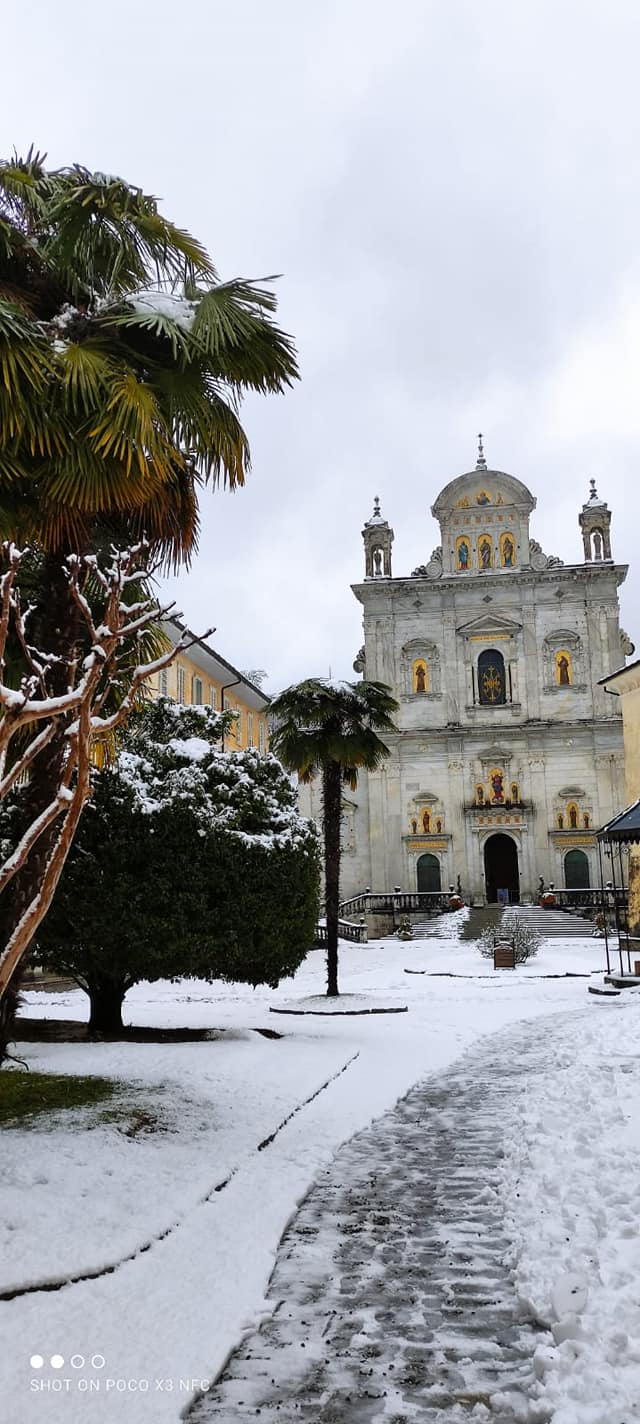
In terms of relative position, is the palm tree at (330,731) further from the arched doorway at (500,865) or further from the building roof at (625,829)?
the arched doorway at (500,865)

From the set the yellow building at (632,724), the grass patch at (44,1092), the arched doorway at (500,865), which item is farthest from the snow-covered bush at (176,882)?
the arched doorway at (500,865)

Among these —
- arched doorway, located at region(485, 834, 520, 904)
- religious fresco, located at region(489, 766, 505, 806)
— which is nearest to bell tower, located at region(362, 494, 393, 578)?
religious fresco, located at region(489, 766, 505, 806)

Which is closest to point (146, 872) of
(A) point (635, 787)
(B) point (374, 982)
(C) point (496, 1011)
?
(C) point (496, 1011)

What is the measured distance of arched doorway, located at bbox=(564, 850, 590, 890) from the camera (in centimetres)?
4694

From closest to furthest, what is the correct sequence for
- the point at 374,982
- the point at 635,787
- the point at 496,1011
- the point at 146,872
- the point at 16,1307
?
the point at 16,1307, the point at 146,872, the point at 496,1011, the point at 374,982, the point at 635,787

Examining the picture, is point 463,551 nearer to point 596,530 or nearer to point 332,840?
point 596,530

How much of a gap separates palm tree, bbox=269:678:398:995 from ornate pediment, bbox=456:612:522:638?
28686 mm

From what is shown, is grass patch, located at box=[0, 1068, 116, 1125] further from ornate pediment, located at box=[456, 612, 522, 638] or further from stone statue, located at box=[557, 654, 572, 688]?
stone statue, located at box=[557, 654, 572, 688]

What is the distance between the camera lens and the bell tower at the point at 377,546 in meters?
52.8

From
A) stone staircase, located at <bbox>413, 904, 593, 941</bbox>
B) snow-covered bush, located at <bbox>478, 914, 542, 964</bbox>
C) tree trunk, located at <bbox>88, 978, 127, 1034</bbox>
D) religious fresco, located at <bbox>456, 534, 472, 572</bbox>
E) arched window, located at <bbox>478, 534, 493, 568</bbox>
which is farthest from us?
religious fresco, located at <bbox>456, 534, 472, 572</bbox>

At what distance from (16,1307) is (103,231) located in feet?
25.1

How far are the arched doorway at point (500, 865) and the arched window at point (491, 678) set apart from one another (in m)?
7.03

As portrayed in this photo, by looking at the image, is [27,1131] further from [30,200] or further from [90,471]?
[30,200]

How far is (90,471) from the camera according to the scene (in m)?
7.14
